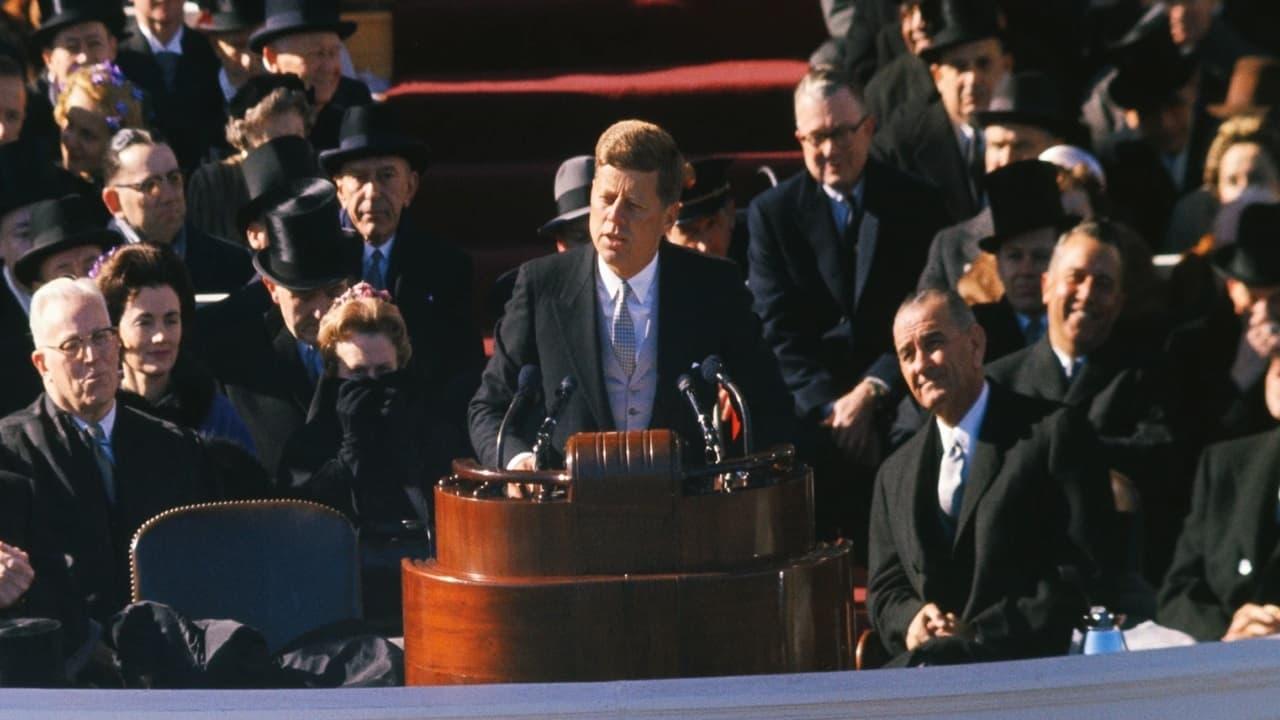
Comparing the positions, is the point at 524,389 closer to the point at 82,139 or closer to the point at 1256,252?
the point at 1256,252

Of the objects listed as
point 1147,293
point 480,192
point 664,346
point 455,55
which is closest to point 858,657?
point 664,346

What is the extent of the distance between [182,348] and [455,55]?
317 cm

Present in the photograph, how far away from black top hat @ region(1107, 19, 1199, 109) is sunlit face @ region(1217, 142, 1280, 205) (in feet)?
2.43

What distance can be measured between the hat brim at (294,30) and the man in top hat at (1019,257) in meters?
2.53

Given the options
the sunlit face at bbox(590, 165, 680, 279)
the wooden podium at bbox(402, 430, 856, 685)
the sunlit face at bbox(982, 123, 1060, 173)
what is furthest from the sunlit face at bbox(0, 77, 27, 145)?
the wooden podium at bbox(402, 430, 856, 685)

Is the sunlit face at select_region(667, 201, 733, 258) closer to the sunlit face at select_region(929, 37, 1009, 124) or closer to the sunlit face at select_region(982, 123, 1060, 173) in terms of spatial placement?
the sunlit face at select_region(982, 123, 1060, 173)

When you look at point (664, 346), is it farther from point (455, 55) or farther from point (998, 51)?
point (455, 55)

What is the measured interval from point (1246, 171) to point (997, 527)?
8.87 feet

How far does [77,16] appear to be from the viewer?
8.55 metres

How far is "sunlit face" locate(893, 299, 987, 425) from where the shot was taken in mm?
5598

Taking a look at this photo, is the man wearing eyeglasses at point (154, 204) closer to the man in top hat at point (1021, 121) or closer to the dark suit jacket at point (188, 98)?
the dark suit jacket at point (188, 98)

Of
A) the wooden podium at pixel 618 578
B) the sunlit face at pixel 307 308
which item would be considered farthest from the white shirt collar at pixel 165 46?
the wooden podium at pixel 618 578

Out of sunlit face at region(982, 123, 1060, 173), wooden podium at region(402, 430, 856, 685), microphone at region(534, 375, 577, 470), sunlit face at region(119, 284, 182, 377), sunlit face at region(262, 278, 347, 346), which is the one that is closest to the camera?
wooden podium at region(402, 430, 856, 685)

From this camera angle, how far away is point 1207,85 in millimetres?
8797
